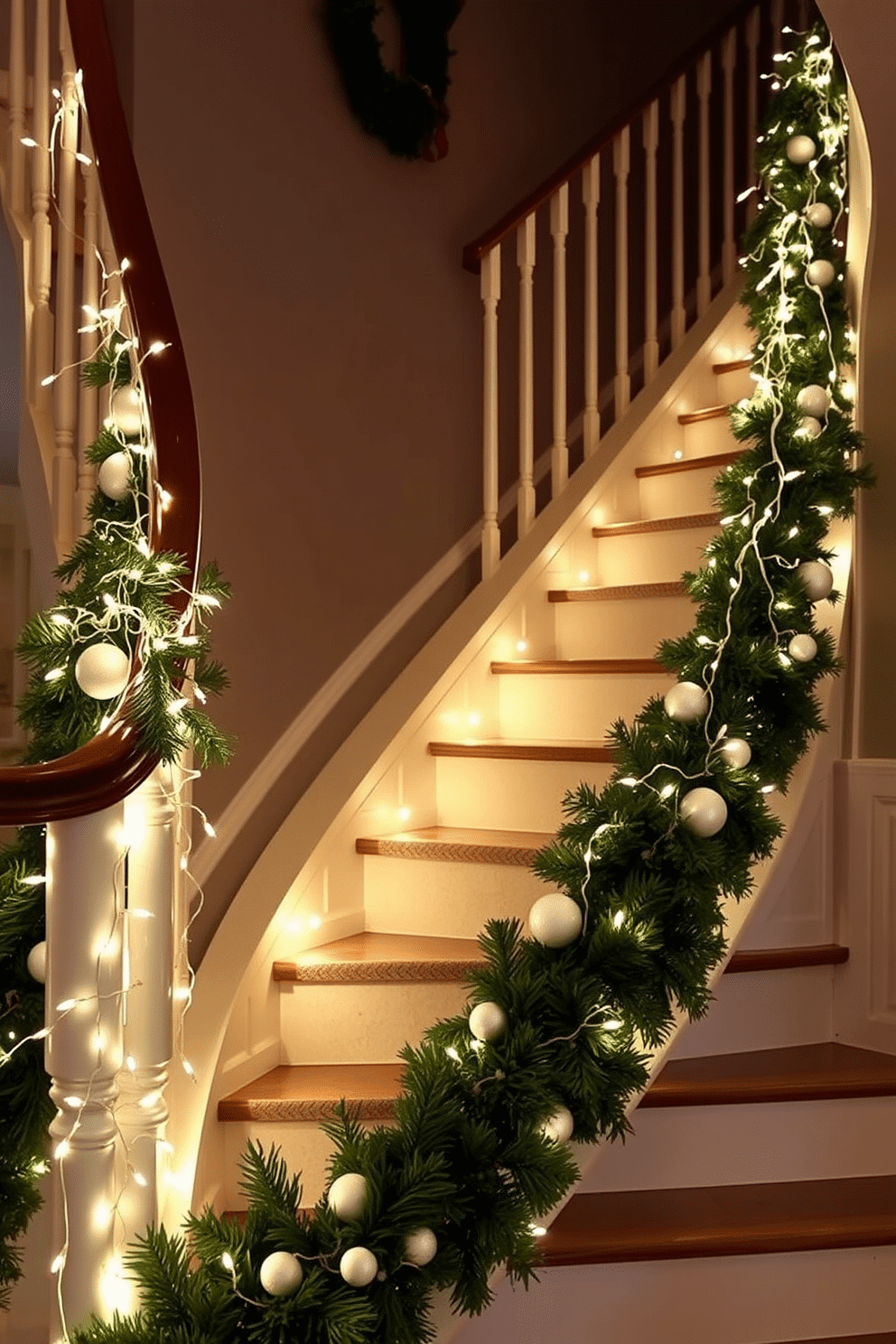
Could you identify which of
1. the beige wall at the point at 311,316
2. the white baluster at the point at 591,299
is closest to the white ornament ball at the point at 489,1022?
the beige wall at the point at 311,316

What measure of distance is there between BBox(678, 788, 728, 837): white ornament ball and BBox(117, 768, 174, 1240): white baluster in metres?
0.82

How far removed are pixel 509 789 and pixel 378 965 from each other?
2.20ft

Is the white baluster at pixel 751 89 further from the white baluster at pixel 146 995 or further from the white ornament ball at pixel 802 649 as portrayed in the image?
the white baluster at pixel 146 995

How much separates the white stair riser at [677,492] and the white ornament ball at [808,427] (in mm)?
1050

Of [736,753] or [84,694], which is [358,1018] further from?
[84,694]

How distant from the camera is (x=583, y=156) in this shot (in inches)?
143

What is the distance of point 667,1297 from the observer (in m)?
2.17

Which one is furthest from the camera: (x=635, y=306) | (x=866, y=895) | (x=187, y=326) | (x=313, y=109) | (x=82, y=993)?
(x=635, y=306)

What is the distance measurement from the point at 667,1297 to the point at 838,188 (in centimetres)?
217

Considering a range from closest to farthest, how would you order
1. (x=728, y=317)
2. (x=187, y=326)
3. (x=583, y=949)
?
(x=583, y=949) → (x=187, y=326) → (x=728, y=317)

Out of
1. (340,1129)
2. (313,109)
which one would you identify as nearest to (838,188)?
(313,109)

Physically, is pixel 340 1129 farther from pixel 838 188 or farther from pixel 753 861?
pixel 838 188

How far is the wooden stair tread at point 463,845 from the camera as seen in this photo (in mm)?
2756

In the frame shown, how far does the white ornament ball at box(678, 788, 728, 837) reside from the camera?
1981mm
